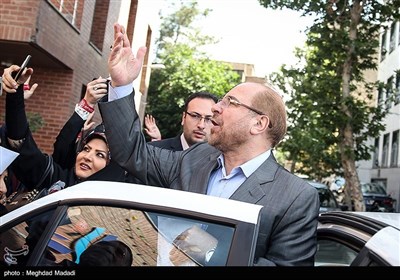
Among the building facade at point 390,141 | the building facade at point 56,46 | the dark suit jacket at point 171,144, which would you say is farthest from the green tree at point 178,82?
the dark suit jacket at point 171,144

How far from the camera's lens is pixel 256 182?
247 cm

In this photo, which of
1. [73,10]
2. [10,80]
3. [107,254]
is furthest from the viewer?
[73,10]

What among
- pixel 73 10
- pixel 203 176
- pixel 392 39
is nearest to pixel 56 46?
pixel 73 10

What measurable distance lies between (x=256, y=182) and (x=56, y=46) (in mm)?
7785

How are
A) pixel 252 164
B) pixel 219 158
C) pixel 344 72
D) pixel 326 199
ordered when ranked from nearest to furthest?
pixel 252 164 → pixel 219 158 → pixel 326 199 → pixel 344 72

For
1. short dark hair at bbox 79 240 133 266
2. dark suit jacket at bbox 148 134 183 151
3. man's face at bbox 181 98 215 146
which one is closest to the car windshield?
dark suit jacket at bbox 148 134 183 151

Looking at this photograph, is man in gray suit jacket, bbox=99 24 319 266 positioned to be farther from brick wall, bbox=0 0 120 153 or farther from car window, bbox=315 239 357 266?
brick wall, bbox=0 0 120 153

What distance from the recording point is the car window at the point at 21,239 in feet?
6.46

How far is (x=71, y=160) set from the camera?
13.1ft

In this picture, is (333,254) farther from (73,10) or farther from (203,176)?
(73,10)

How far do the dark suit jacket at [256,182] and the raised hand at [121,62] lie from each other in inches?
4.1

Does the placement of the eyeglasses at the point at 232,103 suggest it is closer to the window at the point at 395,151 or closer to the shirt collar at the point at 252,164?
the shirt collar at the point at 252,164

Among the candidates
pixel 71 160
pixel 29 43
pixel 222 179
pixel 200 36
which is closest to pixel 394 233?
pixel 222 179

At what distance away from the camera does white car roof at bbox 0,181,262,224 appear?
1.87 m
